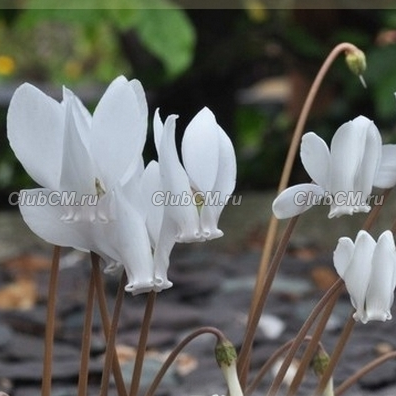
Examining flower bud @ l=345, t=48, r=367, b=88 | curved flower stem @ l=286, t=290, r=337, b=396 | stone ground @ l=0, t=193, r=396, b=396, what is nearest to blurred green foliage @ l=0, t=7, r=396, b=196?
stone ground @ l=0, t=193, r=396, b=396

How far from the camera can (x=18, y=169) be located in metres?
3.33

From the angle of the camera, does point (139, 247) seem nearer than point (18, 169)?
Yes

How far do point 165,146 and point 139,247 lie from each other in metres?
0.08

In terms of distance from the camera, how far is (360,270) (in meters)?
0.72

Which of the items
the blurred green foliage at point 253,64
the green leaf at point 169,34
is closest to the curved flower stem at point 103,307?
the green leaf at point 169,34

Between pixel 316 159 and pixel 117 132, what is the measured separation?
6.0 inches

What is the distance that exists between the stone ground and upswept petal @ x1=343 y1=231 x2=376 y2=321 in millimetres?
659

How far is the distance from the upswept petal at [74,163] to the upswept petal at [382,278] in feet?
0.68

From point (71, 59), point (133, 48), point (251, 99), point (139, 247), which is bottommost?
point (71, 59)

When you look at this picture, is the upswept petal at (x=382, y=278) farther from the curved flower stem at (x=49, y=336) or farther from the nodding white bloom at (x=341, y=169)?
the curved flower stem at (x=49, y=336)

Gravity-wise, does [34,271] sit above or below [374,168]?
below

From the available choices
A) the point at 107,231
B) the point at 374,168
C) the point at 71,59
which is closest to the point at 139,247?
the point at 107,231

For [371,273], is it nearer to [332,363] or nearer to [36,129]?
[332,363]

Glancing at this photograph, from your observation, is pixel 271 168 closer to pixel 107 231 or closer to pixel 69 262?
pixel 69 262
